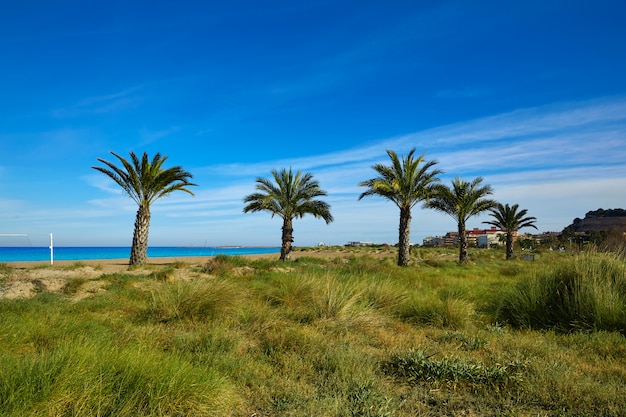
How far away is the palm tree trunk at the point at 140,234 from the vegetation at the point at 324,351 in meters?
11.5

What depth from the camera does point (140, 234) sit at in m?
19.9

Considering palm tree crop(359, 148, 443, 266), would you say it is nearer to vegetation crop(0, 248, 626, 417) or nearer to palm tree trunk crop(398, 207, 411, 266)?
palm tree trunk crop(398, 207, 411, 266)

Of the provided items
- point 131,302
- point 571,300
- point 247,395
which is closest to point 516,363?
point 247,395

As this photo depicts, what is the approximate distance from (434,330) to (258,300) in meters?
3.66

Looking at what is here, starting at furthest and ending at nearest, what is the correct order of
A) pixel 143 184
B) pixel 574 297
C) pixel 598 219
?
pixel 598 219 < pixel 143 184 < pixel 574 297

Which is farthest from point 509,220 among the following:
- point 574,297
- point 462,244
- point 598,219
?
point 598,219

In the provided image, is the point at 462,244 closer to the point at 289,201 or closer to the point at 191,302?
the point at 289,201

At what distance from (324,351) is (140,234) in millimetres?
17621

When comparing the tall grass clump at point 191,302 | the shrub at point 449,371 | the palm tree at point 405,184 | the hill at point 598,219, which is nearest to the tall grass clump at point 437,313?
the shrub at point 449,371

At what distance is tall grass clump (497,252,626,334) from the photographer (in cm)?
636

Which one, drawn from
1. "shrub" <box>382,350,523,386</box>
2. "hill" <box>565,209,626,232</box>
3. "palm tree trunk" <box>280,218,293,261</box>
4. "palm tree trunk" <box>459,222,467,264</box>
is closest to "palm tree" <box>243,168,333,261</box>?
"palm tree trunk" <box>280,218,293,261</box>

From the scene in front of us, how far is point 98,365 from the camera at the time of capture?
Result: 3270 mm

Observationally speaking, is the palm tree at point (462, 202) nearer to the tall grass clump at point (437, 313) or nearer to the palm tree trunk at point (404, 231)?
the palm tree trunk at point (404, 231)

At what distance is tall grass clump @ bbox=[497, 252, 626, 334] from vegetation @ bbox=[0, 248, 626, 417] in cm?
3
